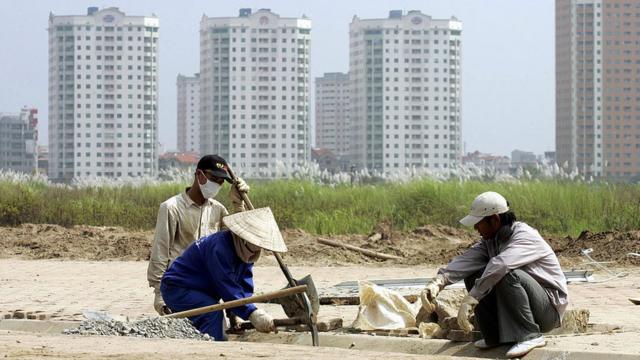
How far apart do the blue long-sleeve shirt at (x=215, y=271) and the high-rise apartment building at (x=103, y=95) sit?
139962 mm

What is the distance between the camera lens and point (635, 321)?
34.7 feet

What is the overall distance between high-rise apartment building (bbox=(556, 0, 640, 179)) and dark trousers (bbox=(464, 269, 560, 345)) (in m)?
137

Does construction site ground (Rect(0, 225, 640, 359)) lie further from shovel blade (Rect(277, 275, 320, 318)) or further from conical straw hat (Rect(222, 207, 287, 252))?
conical straw hat (Rect(222, 207, 287, 252))

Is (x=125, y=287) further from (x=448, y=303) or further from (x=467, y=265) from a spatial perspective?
(x=467, y=265)

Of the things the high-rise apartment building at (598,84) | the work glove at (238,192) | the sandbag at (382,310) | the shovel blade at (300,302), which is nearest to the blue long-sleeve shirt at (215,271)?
the shovel blade at (300,302)

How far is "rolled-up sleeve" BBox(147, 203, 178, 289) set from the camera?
973 centimetres

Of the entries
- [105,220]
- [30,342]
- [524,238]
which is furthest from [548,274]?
[105,220]

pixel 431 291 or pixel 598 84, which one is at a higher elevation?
pixel 598 84

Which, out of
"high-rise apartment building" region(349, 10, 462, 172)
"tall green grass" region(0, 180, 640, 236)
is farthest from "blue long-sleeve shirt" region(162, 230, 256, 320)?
"high-rise apartment building" region(349, 10, 462, 172)

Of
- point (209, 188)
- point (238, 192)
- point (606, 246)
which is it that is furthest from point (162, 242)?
point (606, 246)

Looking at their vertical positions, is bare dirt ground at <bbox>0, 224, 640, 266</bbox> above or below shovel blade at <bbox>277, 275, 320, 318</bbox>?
below

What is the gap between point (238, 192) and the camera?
9.67m

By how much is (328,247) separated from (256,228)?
11372 millimetres

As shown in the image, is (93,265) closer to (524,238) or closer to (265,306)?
(265,306)
